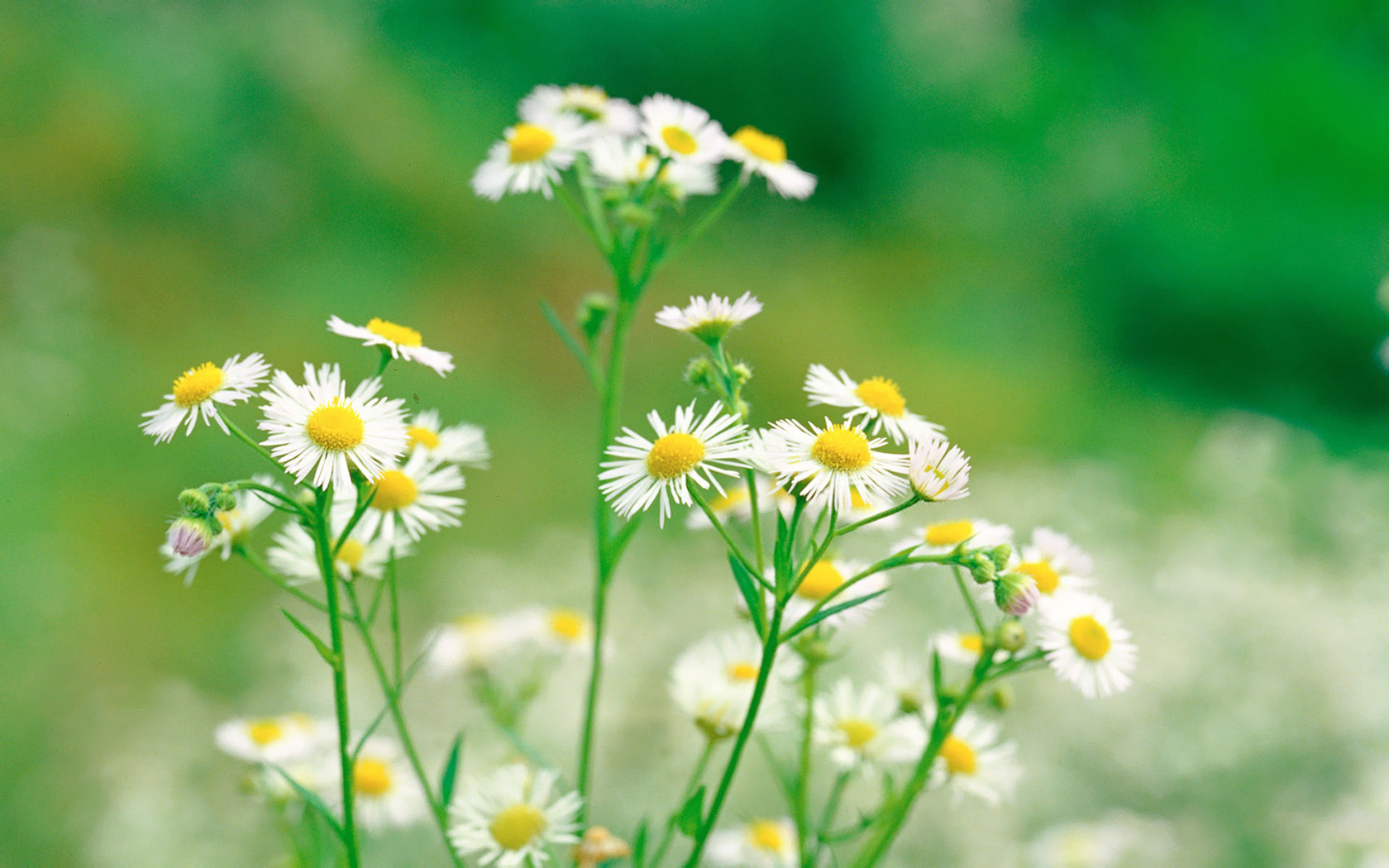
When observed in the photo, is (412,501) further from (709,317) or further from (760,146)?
(760,146)

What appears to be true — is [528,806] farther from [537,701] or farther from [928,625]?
[928,625]

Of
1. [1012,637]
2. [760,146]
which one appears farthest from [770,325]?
[1012,637]

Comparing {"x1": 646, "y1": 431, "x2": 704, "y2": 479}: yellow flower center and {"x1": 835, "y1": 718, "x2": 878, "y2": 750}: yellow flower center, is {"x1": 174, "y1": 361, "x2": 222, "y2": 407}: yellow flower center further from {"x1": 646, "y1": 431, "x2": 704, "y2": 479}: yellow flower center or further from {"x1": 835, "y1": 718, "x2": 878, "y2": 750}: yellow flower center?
{"x1": 835, "y1": 718, "x2": 878, "y2": 750}: yellow flower center

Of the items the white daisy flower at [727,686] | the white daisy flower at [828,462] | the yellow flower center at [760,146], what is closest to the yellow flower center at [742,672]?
the white daisy flower at [727,686]

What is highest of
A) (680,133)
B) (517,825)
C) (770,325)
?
(770,325)

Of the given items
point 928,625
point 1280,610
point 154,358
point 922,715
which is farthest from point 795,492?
point 154,358
